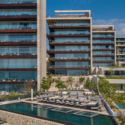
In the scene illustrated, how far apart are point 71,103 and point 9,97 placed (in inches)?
417

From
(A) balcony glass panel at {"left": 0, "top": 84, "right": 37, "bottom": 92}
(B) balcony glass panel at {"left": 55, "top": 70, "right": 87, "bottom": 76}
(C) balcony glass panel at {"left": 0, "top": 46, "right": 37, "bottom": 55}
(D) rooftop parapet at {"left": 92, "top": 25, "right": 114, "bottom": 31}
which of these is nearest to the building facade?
(B) balcony glass panel at {"left": 55, "top": 70, "right": 87, "bottom": 76}

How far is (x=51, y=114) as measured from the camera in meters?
18.1

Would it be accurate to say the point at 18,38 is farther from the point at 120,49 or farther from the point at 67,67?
the point at 120,49

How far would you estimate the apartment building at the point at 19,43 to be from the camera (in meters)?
34.9

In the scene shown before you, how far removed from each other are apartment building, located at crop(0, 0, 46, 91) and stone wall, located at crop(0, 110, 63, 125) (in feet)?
49.2

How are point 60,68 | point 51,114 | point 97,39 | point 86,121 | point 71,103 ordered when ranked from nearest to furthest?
point 86,121, point 51,114, point 71,103, point 60,68, point 97,39

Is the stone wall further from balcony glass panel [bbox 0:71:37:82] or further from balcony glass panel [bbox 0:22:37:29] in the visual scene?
balcony glass panel [bbox 0:22:37:29]

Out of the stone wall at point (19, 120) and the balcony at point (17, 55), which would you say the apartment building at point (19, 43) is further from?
the stone wall at point (19, 120)

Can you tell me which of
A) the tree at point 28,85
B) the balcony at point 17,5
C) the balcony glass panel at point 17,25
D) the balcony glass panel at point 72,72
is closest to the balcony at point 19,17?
the balcony glass panel at point 17,25

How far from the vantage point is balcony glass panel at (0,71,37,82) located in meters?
34.9

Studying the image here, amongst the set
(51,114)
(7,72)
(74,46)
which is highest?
(74,46)

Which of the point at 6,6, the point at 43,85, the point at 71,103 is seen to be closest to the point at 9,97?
the point at 43,85

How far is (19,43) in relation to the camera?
3556 cm

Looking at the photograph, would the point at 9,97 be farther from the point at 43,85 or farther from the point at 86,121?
the point at 86,121
